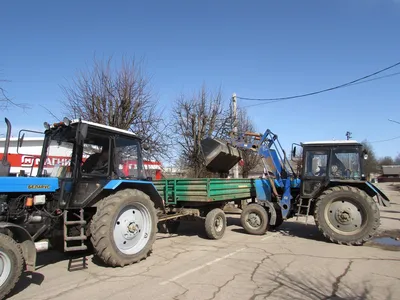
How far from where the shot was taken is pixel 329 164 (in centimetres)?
931

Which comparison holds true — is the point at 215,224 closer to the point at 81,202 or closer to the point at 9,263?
the point at 81,202

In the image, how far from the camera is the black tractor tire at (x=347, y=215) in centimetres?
828

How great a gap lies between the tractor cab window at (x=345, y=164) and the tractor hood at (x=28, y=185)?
23.1 ft

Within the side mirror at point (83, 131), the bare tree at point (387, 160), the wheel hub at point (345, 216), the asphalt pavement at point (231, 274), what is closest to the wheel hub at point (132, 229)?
the asphalt pavement at point (231, 274)

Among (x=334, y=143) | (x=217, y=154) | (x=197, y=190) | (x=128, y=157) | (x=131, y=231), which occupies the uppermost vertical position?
(x=334, y=143)

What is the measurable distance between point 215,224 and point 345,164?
3.89 metres

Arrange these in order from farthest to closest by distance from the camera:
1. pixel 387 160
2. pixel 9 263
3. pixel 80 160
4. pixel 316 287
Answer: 1. pixel 387 160
2. pixel 80 160
3. pixel 316 287
4. pixel 9 263

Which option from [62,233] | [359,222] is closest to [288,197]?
[359,222]

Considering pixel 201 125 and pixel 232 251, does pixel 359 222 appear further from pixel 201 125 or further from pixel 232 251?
pixel 201 125

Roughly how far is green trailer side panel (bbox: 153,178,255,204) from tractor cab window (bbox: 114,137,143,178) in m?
1.85

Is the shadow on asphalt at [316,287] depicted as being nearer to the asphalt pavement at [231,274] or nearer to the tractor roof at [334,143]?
the asphalt pavement at [231,274]

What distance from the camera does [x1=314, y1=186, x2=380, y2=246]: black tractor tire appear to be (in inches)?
326

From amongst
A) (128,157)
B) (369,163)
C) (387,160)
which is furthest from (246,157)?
(387,160)

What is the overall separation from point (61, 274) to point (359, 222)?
22.6 ft
